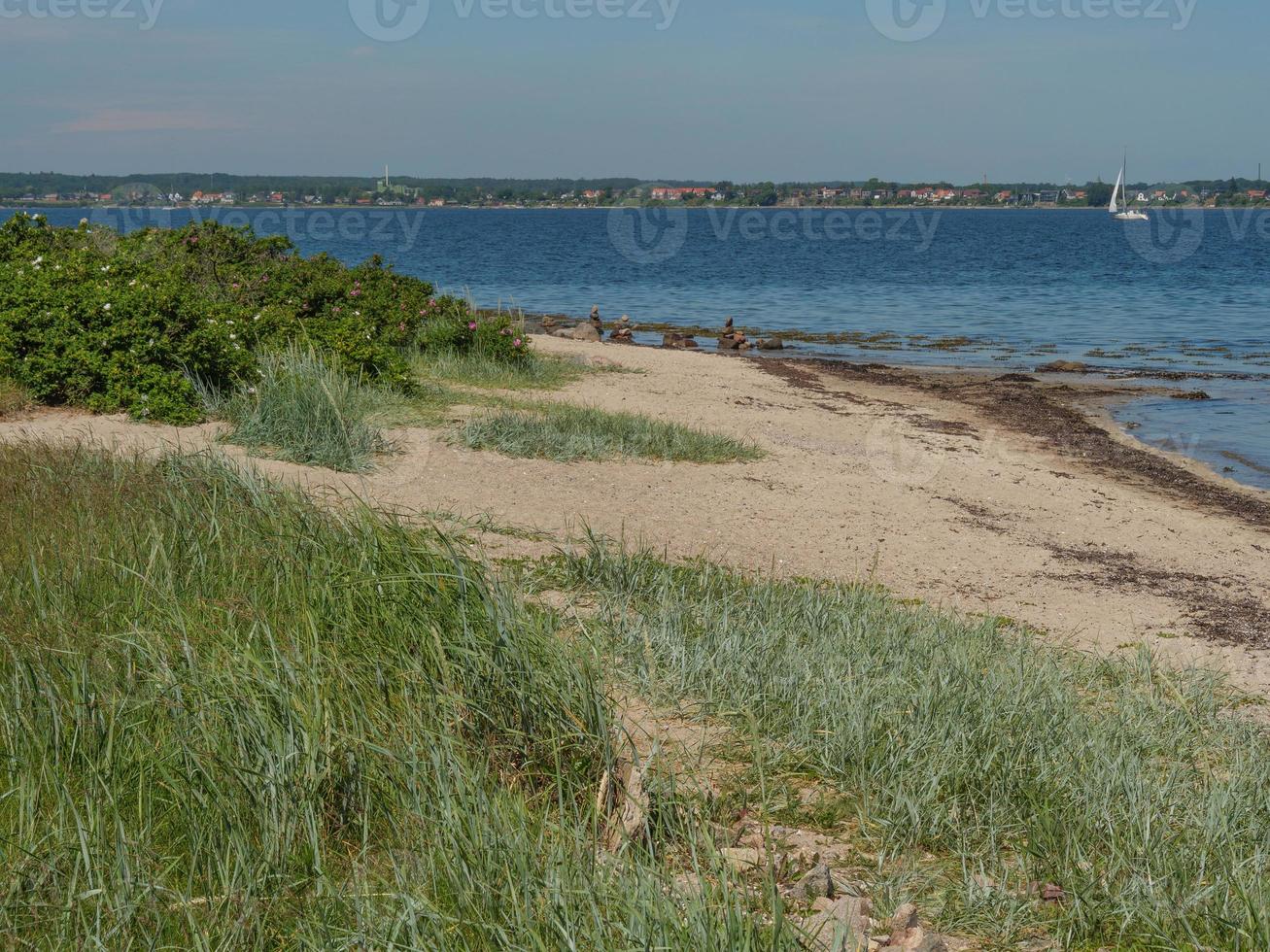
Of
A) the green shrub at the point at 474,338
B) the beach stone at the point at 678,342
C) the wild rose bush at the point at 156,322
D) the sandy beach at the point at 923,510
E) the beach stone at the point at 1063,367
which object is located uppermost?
the wild rose bush at the point at 156,322

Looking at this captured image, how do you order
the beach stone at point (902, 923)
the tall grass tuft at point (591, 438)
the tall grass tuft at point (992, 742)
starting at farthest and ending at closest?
1. the tall grass tuft at point (591, 438)
2. the tall grass tuft at point (992, 742)
3. the beach stone at point (902, 923)

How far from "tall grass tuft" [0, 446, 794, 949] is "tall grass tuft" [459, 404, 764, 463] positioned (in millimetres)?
5231

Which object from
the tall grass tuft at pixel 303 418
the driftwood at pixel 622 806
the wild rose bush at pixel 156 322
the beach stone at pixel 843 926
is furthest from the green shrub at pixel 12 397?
the beach stone at pixel 843 926

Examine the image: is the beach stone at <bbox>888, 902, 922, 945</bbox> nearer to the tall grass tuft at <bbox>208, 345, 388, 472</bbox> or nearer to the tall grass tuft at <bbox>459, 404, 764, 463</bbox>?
the tall grass tuft at <bbox>208, 345, 388, 472</bbox>

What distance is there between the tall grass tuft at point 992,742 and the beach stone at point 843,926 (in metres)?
0.39

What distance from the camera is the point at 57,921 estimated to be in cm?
Result: 289

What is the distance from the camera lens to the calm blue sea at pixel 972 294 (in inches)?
899

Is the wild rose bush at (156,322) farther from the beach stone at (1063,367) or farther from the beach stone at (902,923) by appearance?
the beach stone at (1063,367)

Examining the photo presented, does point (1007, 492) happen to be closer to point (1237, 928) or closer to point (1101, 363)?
point (1237, 928)

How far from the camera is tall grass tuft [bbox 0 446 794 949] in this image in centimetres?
291

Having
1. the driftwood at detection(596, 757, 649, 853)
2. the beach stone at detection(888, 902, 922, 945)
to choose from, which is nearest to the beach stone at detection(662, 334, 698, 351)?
the driftwood at detection(596, 757, 649, 853)

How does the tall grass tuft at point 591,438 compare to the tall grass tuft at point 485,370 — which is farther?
the tall grass tuft at point 485,370

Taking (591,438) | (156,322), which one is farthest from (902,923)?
(156,322)

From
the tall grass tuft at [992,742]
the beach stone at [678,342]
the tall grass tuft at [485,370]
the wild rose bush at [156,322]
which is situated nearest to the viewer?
the tall grass tuft at [992,742]
